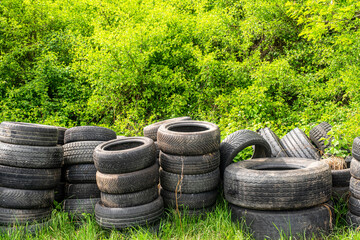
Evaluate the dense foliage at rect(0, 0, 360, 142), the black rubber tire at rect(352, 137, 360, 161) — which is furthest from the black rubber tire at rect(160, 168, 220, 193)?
the dense foliage at rect(0, 0, 360, 142)

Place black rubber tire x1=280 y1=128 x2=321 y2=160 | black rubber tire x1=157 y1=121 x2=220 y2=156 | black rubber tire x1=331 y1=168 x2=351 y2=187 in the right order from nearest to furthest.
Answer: black rubber tire x1=157 y1=121 x2=220 y2=156, black rubber tire x1=331 y1=168 x2=351 y2=187, black rubber tire x1=280 y1=128 x2=321 y2=160

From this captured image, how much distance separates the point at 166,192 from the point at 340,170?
2356 mm

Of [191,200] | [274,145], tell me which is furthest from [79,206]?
[274,145]

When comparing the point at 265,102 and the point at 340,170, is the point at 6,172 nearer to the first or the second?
the point at 340,170

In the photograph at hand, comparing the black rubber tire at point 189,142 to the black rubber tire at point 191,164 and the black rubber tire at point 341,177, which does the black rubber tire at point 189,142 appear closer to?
the black rubber tire at point 191,164

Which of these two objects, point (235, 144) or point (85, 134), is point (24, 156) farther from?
point (235, 144)

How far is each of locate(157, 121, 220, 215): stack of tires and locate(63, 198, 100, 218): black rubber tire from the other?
1.03m

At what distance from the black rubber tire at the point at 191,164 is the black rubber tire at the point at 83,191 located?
1092mm

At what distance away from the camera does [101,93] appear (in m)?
10.3

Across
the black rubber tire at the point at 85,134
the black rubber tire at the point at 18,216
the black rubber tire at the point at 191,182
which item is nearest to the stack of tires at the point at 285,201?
the black rubber tire at the point at 191,182

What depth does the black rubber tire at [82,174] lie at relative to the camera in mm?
4406

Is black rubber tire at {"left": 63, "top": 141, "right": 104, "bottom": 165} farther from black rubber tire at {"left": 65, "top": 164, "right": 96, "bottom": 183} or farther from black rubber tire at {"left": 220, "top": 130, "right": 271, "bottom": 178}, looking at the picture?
black rubber tire at {"left": 220, "top": 130, "right": 271, "bottom": 178}

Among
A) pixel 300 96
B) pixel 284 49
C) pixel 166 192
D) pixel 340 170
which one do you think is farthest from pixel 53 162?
pixel 284 49

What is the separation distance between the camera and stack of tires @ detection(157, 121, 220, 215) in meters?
4.11
